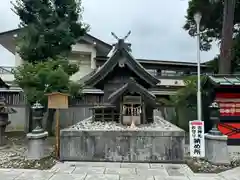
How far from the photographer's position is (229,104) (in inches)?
400

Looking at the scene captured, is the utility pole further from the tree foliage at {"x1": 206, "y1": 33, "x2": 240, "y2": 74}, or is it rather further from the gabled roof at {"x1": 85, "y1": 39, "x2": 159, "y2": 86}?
the gabled roof at {"x1": 85, "y1": 39, "x2": 159, "y2": 86}

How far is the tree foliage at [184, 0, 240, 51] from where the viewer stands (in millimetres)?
14938

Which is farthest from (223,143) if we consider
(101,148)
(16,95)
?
(16,95)

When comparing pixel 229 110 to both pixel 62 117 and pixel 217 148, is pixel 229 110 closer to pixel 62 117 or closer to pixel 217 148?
pixel 217 148

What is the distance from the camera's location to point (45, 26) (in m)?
12.9

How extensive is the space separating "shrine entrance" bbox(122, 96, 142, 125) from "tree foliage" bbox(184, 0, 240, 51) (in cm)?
869

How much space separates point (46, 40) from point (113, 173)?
883cm

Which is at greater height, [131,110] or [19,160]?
[131,110]

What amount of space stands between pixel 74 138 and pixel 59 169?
46.6 inches

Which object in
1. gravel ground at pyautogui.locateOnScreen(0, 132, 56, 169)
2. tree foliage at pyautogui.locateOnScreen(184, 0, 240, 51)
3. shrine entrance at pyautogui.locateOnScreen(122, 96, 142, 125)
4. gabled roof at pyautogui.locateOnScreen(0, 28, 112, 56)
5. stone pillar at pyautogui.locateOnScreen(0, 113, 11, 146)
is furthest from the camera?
gabled roof at pyautogui.locateOnScreen(0, 28, 112, 56)

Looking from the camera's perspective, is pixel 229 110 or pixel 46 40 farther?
pixel 46 40

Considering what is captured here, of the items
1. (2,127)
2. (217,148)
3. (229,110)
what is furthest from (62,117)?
(217,148)

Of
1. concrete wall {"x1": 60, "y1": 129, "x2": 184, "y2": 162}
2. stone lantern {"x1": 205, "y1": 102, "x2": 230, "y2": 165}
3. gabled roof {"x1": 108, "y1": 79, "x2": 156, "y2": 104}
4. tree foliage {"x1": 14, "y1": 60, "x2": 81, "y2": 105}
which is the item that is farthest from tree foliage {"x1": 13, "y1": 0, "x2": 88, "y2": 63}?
stone lantern {"x1": 205, "y1": 102, "x2": 230, "y2": 165}

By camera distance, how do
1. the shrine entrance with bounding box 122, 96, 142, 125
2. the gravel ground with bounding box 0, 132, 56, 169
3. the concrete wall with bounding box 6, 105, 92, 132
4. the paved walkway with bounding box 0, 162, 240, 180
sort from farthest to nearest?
1. the concrete wall with bounding box 6, 105, 92, 132
2. the shrine entrance with bounding box 122, 96, 142, 125
3. the gravel ground with bounding box 0, 132, 56, 169
4. the paved walkway with bounding box 0, 162, 240, 180
